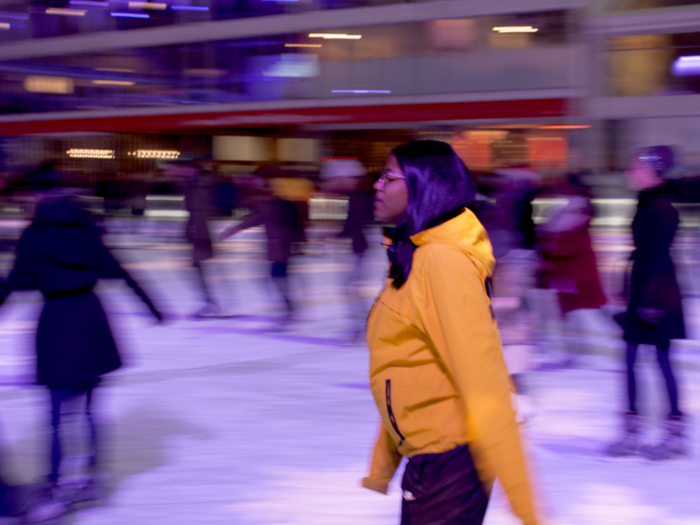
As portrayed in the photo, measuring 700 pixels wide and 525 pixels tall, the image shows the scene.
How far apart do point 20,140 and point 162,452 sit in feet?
115

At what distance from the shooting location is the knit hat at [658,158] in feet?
12.7

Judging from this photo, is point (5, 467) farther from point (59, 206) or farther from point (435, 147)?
point (435, 147)

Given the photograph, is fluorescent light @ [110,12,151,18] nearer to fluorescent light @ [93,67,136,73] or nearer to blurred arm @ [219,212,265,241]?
fluorescent light @ [93,67,136,73]

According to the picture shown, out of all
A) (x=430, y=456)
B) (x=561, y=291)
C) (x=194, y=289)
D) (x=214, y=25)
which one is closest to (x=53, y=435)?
(x=430, y=456)

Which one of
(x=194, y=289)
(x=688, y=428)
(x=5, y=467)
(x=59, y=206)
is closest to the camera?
(x=59, y=206)

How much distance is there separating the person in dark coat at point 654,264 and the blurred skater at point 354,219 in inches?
159

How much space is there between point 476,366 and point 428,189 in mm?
405

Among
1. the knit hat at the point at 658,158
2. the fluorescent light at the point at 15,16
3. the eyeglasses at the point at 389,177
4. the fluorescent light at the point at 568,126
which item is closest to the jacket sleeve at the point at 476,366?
the eyeglasses at the point at 389,177

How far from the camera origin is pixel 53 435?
11.6ft

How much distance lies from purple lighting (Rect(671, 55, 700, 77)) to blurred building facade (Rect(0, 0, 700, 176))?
0.13ft

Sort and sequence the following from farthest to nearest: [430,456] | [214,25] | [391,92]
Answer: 1. [214,25]
2. [391,92]
3. [430,456]

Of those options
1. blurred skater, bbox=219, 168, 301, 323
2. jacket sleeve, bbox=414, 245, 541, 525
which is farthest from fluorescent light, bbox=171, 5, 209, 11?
jacket sleeve, bbox=414, 245, 541, 525

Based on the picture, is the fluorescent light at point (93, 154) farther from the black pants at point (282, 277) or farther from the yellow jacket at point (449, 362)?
the yellow jacket at point (449, 362)

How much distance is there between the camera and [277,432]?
4.70 m
